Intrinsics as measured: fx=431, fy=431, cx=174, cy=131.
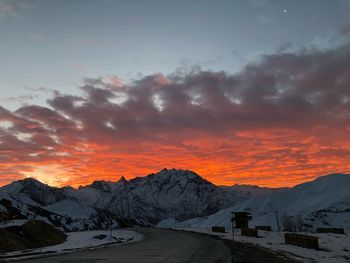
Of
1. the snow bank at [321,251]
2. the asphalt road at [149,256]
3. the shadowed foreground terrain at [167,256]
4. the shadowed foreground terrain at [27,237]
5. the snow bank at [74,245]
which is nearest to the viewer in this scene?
the asphalt road at [149,256]

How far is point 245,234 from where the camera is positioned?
86125mm

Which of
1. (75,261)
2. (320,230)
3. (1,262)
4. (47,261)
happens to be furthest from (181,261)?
(320,230)

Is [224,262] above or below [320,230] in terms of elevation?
below

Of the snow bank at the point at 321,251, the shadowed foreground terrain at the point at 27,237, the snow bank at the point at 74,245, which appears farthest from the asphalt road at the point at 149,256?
the shadowed foreground terrain at the point at 27,237

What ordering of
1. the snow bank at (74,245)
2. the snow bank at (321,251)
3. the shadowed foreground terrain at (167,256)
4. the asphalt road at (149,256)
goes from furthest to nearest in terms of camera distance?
the snow bank at (74,245), the snow bank at (321,251), the shadowed foreground terrain at (167,256), the asphalt road at (149,256)

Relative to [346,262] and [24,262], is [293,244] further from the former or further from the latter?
[24,262]

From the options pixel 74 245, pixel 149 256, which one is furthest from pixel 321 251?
pixel 74 245

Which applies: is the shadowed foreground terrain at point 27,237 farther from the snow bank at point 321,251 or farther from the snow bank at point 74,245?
the snow bank at point 321,251

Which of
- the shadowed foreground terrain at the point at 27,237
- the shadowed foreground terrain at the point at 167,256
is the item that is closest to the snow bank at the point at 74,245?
the shadowed foreground terrain at the point at 27,237

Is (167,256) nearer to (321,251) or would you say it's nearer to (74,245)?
(321,251)

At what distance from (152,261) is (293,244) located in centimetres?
2684

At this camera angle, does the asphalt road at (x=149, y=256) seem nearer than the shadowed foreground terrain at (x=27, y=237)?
Yes

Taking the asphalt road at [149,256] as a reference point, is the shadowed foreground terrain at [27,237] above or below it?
above

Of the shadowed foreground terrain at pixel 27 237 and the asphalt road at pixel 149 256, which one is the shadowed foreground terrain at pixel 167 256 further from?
the shadowed foreground terrain at pixel 27 237
